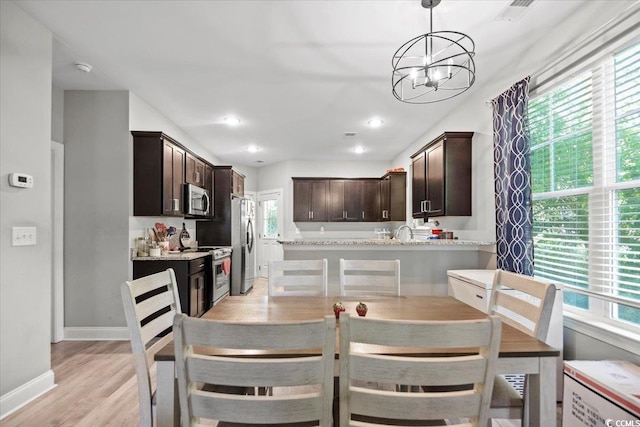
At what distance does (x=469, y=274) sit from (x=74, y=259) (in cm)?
399

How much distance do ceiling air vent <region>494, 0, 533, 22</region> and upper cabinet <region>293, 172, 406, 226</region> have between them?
465cm

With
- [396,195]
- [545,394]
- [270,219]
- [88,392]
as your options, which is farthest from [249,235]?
[545,394]

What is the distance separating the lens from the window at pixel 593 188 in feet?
6.01

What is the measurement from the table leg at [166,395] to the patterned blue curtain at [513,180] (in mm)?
2541

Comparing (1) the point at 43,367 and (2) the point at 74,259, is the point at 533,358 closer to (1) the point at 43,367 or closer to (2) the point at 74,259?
(1) the point at 43,367

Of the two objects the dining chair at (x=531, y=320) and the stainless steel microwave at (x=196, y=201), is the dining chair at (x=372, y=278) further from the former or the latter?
the stainless steel microwave at (x=196, y=201)

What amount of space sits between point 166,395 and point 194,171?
3.88m

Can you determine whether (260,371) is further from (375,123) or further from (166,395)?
(375,123)

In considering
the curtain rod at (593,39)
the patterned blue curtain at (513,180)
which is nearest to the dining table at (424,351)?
the patterned blue curtain at (513,180)

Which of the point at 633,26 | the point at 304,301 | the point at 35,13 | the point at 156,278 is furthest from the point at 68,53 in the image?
the point at 633,26

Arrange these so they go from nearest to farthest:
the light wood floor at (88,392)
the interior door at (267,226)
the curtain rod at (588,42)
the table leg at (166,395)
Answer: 1. the table leg at (166,395)
2. the curtain rod at (588,42)
3. the light wood floor at (88,392)
4. the interior door at (267,226)

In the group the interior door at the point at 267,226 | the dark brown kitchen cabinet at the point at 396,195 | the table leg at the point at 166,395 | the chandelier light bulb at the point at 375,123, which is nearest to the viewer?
the table leg at the point at 166,395

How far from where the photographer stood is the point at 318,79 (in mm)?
3146

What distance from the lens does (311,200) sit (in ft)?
22.5
